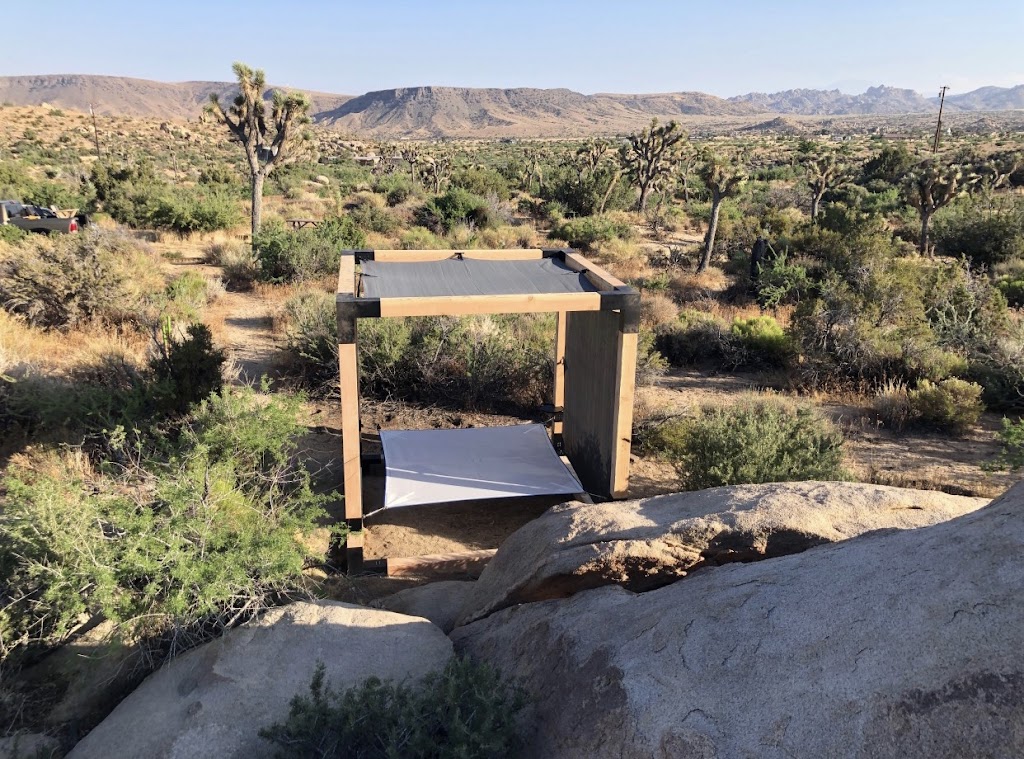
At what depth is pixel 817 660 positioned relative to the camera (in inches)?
88.5

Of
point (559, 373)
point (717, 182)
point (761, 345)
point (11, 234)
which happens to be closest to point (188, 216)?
point (11, 234)

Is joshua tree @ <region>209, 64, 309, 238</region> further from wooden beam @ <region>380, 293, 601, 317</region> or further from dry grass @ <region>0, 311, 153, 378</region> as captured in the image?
wooden beam @ <region>380, 293, 601, 317</region>

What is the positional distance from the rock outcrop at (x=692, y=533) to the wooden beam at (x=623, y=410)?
1.51m

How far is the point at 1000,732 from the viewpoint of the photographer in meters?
1.78

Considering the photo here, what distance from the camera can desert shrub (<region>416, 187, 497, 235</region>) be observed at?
21172 mm

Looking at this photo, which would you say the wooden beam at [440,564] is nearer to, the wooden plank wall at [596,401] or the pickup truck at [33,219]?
the wooden plank wall at [596,401]

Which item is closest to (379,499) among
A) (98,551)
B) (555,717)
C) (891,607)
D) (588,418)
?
(588,418)

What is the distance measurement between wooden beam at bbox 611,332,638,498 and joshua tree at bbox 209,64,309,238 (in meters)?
14.0

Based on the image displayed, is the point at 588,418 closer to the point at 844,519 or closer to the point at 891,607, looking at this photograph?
the point at 844,519

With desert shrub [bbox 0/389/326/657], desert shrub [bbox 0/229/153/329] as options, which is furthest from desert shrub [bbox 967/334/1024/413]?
desert shrub [bbox 0/229/153/329]

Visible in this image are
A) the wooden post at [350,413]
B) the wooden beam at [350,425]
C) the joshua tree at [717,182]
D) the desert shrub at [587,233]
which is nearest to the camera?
the wooden post at [350,413]

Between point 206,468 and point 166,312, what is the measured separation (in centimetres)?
673

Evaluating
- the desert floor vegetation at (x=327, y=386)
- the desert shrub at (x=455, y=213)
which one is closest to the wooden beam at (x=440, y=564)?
the desert floor vegetation at (x=327, y=386)

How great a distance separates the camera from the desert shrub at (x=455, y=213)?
21172 millimetres
